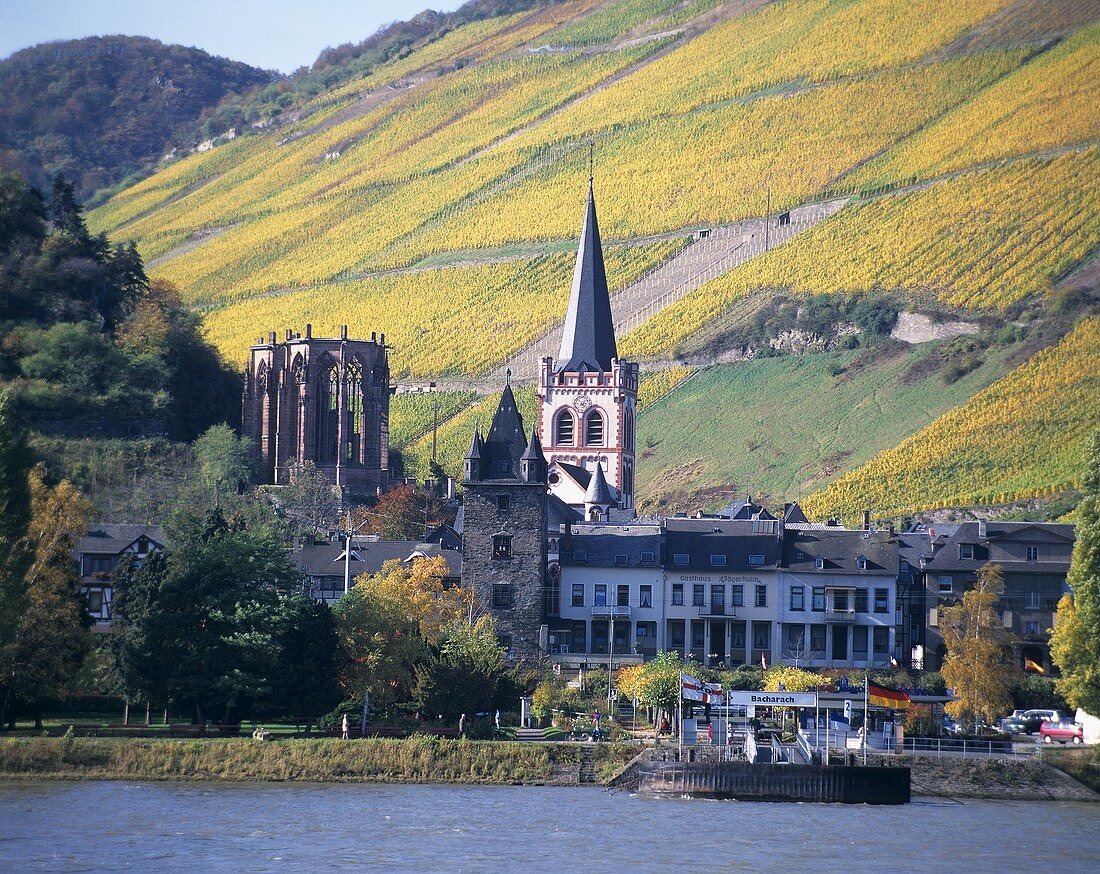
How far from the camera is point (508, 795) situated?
5575 cm

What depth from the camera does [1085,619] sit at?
63.2 metres

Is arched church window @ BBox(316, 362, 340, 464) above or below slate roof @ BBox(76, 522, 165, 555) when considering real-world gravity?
above

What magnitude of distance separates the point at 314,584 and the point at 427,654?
74.6 feet

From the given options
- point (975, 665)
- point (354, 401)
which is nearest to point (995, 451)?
point (354, 401)

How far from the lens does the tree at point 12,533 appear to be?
198 ft

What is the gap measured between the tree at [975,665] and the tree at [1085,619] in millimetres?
3112

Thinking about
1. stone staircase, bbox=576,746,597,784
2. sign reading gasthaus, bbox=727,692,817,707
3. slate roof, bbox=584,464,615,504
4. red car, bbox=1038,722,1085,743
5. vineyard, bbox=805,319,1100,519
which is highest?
vineyard, bbox=805,319,1100,519

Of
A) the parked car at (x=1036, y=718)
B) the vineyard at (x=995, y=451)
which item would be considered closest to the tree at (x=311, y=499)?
the vineyard at (x=995, y=451)

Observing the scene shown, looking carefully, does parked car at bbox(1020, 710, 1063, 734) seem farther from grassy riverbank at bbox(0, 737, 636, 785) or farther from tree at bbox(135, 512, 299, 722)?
tree at bbox(135, 512, 299, 722)

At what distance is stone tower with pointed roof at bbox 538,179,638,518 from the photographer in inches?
5022

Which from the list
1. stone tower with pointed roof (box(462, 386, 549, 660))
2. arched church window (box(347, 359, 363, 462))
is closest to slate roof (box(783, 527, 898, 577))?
stone tower with pointed roof (box(462, 386, 549, 660))

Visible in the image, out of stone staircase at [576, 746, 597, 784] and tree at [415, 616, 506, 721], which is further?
tree at [415, 616, 506, 721]

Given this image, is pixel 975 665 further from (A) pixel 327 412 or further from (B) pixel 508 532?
(A) pixel 327 412

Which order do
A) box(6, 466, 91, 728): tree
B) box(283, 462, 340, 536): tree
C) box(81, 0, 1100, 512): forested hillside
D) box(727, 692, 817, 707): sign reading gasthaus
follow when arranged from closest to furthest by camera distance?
box(727, 692, 817, 707): sign reading gasthaus < box(6, 466, 91, 728): tree < box(283, 462, 340, 536): tree < box(81, 0, 1100, 512): forested hillside
